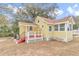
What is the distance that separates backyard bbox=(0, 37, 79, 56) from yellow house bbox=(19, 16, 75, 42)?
7 cm

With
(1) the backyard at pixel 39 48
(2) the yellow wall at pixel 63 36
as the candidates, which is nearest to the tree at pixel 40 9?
(2) the yellow wall at pixel 63 36

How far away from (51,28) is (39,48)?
27cm

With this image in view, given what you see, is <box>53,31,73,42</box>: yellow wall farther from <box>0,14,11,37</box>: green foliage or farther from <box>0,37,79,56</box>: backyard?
<box>0,14,11,37</box>: green foliage

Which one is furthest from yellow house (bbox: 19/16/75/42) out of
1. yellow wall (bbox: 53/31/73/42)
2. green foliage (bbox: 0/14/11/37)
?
green foliage (bbox: 0/14/11/37)

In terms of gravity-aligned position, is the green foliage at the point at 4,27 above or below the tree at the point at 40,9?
below

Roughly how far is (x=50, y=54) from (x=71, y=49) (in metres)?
0.24

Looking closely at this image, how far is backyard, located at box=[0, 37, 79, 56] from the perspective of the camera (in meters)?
2.67

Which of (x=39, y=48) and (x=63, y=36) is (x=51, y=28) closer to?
(x=63, y=36)

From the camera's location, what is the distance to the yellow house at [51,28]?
8.75ft

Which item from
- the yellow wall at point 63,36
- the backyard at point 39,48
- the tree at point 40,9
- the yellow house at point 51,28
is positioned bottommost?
the backyard at point 39,48

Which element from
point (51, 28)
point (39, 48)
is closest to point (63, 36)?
point (51, 28)

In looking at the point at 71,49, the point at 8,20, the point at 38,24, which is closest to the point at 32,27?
the point at 38,24

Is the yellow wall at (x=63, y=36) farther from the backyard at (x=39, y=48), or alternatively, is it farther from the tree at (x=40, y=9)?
the tree at (x=40, y=9)

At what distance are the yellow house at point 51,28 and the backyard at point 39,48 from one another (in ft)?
0.23
